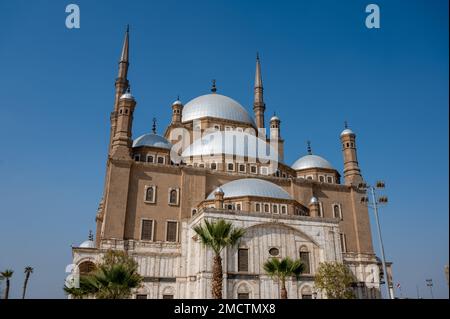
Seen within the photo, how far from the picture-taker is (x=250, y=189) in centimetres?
3362

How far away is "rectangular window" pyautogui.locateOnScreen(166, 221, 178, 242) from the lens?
109ft

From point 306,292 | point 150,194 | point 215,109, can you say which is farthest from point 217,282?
point 215,109

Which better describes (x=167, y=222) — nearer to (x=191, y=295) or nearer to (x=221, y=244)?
(x=191, y=295)

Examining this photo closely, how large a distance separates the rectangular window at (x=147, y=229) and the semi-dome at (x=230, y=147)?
9508 millimetres

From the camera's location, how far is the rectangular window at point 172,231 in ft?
109

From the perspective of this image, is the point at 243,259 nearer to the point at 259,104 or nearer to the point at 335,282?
the point at 335,282

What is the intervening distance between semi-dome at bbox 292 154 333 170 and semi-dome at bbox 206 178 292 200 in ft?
33.8

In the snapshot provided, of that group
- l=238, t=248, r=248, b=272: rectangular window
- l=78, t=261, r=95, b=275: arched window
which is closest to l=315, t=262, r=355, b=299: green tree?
l=238, t=248, r=248, b=272: rectangular window

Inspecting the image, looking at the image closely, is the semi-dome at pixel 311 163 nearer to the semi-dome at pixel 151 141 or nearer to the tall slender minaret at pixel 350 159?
the tall slender minaret at pixel 350 159

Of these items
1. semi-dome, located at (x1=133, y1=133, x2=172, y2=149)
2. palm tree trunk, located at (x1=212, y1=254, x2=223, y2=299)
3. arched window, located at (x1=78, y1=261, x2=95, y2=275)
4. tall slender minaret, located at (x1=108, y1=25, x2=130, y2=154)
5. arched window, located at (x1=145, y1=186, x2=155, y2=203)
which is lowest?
palm tree trunk, located at (x1=212, y1=254, x2=223, y2=299)

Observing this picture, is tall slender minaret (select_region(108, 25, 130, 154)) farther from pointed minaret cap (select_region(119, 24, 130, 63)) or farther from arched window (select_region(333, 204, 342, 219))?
arched window (select_region(333, 204, 342, 219))

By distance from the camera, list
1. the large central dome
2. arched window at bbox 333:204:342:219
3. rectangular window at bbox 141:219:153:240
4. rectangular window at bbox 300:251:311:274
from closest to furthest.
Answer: rectangular window at bbox 300:251:311:274, rectangular window at bbox 141:219:153:240, arched window at bbox 333:204:342:219, the large central dome

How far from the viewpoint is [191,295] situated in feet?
96.3
